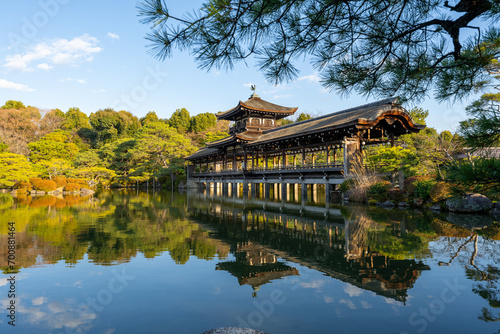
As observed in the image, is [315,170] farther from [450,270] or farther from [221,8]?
[221,8]

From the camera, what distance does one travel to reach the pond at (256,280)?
330 centimetres

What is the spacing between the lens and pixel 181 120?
55344 mm

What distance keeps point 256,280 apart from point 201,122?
5023 centimetres

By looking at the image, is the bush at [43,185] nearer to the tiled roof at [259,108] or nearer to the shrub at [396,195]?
the tiled roof at [259,108]

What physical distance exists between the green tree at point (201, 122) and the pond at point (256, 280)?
45.2 metres

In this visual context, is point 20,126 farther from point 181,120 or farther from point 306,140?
point 306,140

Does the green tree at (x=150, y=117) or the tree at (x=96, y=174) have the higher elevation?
the green tree at (x=150, y=117)

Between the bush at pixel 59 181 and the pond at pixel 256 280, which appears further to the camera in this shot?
the bush at pixel 59 181

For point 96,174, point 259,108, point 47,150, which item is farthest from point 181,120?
point 259,108

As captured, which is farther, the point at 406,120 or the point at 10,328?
the point at 406,120

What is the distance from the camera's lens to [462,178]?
2.48 metres

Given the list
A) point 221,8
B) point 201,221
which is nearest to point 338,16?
point 221,8

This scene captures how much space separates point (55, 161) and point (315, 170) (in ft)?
82.5

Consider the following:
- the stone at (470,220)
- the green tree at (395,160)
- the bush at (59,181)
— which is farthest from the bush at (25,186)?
the stone at (470,220)
